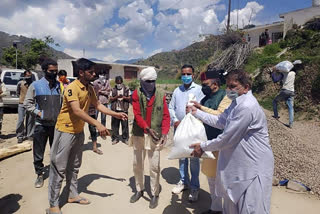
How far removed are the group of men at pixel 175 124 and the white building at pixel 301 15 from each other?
20.8m

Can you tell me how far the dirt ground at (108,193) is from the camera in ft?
10.6

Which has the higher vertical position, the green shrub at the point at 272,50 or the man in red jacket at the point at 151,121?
the green shrub at the point at 272,50

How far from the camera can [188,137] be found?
255 centimetres

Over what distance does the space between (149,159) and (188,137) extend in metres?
1.00

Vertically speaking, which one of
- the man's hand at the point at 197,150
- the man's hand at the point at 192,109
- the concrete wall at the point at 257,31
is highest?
the concrete wall at the point at 257,31

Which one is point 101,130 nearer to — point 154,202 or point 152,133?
point 152,133

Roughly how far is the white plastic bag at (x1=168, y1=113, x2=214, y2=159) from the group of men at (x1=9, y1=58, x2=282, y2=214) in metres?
0.10

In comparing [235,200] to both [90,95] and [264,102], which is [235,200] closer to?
[90,95]

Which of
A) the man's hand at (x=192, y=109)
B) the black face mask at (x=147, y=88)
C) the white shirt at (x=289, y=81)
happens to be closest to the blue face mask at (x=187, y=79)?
the black face mask at (x=147, y=88)

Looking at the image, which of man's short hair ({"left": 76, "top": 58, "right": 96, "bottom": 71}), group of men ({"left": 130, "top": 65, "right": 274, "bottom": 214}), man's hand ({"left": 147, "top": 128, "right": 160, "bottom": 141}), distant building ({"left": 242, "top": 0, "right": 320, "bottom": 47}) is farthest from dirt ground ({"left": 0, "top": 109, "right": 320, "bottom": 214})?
distant building ({"left": 242, "top": 0, "right": 320, "bottom": 47})

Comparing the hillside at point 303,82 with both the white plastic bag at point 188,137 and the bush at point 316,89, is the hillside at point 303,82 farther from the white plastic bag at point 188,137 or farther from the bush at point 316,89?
the white plastic bag at point 188,137

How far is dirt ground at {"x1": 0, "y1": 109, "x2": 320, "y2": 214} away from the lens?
3236 mm

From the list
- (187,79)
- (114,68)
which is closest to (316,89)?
(187,79)

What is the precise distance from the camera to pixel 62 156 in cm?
295
